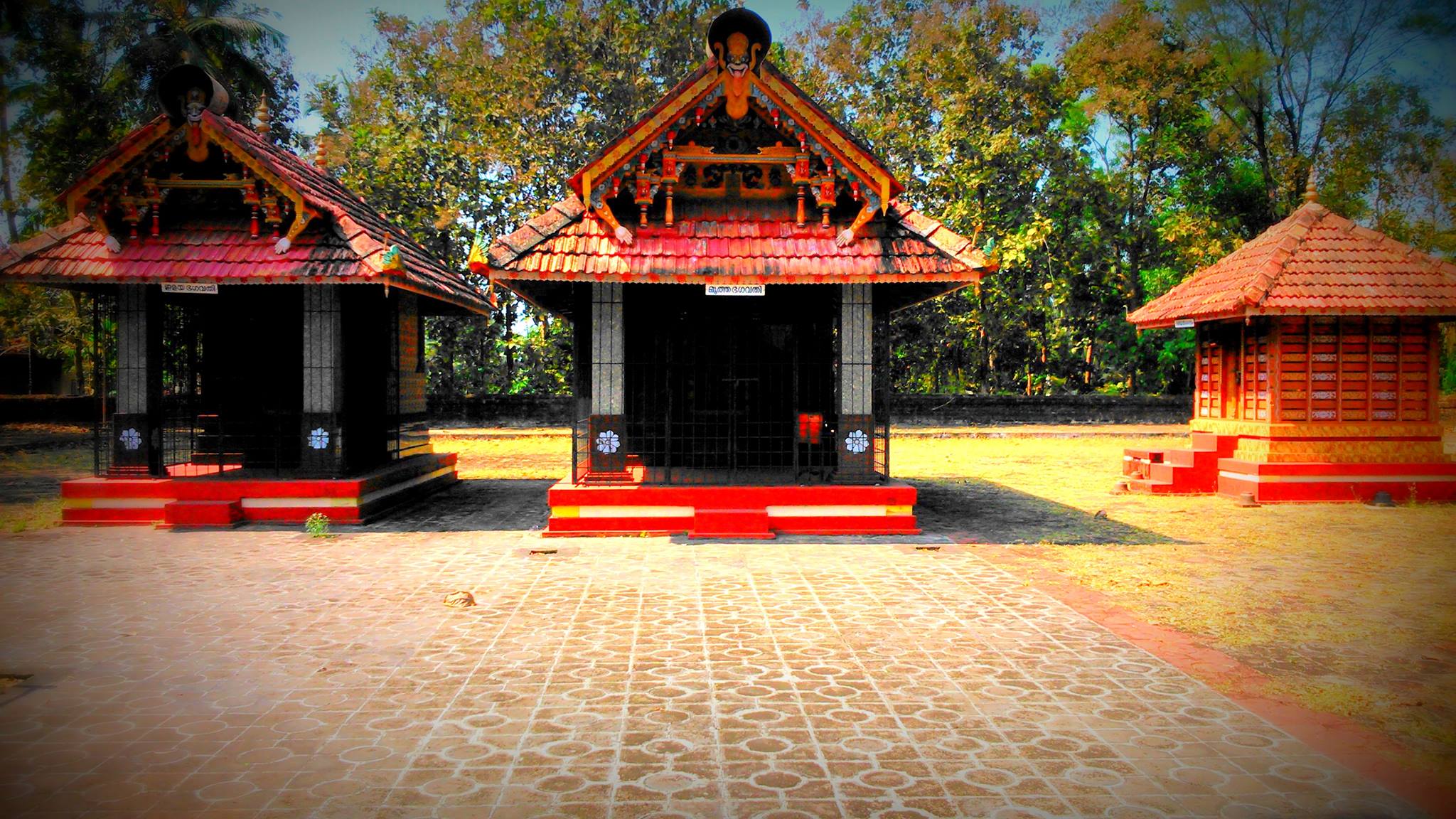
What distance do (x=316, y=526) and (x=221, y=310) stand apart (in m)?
4.14

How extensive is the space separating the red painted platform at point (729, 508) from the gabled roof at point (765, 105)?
3.66m

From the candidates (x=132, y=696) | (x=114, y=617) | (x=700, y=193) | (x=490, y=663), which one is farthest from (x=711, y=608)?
(x=700, y=193)

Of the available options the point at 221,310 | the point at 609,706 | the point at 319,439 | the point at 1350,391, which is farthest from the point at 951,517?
the point at 221,310

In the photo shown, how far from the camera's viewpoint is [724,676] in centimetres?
532

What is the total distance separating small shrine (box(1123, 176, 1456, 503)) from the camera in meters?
13.0

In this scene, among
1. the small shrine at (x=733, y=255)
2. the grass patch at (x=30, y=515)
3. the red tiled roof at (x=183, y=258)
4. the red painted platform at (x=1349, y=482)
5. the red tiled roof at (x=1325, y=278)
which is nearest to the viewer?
the small shrine at (x=733, y=255)

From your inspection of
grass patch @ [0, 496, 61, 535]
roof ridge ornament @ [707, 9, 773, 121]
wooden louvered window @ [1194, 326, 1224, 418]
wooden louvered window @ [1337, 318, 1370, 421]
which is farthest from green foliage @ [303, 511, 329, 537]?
wooden louvered window @ [1337, 318, 1370, 421]

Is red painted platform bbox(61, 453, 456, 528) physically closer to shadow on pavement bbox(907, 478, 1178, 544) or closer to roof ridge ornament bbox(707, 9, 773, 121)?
roof ridge ornament bbox(707, 9, 773, 121)

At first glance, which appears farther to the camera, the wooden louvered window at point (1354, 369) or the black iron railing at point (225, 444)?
the wooden louvered window at point (1354, 369)

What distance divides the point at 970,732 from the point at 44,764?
457 centimetres

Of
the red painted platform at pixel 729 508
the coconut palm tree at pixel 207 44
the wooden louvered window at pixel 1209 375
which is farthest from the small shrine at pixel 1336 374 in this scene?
the coconut palm tree at pixel 207 44

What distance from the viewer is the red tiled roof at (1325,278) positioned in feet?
41.8

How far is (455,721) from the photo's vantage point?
4598mm

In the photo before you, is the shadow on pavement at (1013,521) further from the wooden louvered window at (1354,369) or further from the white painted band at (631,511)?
the wooden louvered window at (1354,369)
